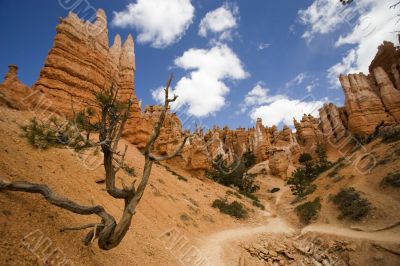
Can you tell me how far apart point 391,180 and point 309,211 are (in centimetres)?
617

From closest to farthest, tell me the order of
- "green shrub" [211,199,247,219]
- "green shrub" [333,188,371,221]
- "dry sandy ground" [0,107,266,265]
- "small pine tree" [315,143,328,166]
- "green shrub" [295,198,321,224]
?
"dry sandy ground" [0,107,266,265] < "green shrub" [333,188,371,221] < "green shrub" [295,198,321,224] < "green shrub" [211,199,247,219] < "small pine tree" [315,143,328,166]

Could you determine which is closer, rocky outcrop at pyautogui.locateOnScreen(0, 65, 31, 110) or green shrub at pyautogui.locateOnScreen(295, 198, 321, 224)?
green shrub at pyautogui.locateOnScreen(295, 198, 321, 224)

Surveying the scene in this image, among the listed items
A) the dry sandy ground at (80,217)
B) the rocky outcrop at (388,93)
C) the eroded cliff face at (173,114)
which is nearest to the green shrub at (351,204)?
the dry sandy ground at (80,217)

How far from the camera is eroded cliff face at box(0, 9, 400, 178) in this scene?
22812 millimetres

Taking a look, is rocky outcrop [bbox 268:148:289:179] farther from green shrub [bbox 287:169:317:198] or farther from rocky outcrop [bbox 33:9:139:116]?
rocky outcrop [bbox 33:9:139:116]

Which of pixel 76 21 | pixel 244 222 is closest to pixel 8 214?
pixel 244 222

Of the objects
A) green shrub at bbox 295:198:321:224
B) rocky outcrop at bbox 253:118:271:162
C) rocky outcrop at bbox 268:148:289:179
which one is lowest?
green shrub at bbox 295:198:321:224

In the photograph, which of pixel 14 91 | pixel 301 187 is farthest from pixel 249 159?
pixel 14 91

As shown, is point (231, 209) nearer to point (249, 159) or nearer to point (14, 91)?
point (14, 91)

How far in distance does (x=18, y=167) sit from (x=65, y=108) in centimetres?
1628

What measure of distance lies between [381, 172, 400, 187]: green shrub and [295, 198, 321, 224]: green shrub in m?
4.86

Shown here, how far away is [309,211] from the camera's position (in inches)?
718

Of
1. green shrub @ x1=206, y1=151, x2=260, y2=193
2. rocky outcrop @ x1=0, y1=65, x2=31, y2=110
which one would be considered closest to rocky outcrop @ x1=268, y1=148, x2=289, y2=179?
green shrub @ x1=206, y1=151, x2=260, y2=193

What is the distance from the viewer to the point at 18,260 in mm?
4527
